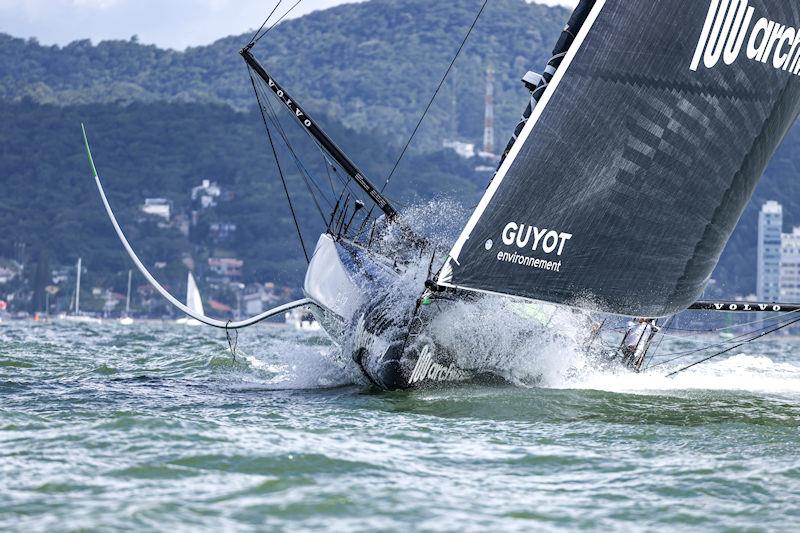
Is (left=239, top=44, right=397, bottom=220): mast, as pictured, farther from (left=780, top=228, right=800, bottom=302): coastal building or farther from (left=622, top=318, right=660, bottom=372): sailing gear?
(left=780, top=228, right=800, bottom=302): coastal building

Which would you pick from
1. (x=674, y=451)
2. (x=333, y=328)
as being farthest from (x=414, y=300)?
(x=674, y=451)

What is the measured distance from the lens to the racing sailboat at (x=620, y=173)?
9.47 metres

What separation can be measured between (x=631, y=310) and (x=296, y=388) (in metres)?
3.03

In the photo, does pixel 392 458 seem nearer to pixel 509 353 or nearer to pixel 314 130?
pixel 509 353

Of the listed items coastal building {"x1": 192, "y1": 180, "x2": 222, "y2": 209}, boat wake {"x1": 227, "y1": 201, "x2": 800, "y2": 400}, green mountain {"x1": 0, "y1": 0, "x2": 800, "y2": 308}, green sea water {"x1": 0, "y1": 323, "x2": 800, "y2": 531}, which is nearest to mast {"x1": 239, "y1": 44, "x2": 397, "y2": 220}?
boat wake {"x1": 227, "y1": 201, "x2": 800, "y2": 400}

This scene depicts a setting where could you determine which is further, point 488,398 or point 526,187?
point 488,398

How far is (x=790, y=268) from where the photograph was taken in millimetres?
106625

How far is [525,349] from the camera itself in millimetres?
11758

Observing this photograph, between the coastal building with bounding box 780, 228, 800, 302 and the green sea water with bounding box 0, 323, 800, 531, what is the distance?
96.7 m

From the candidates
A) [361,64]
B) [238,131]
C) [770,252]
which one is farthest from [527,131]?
[361,64]

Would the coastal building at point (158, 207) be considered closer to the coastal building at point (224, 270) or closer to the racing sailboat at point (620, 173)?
the coastal building at point (224, 270)

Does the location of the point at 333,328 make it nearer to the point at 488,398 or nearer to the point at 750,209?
the point at 488,398

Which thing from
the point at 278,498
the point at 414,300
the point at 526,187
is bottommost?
the point at 278,498

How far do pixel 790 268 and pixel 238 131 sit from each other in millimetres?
52996
